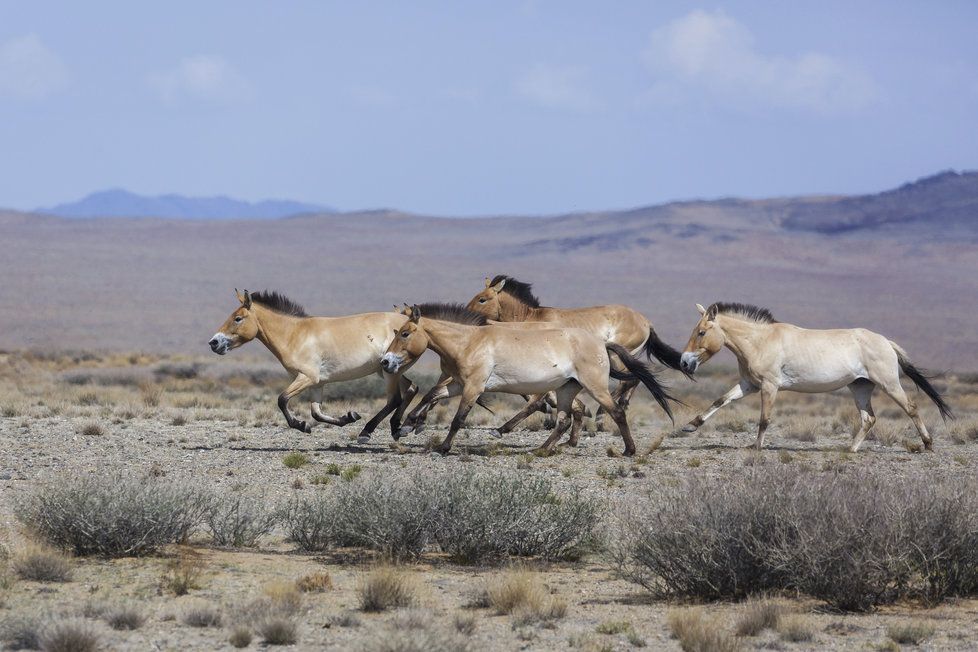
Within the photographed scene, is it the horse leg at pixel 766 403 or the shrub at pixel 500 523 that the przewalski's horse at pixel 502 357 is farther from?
the shrub at pixel 500 523

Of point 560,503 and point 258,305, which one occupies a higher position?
point 258,305

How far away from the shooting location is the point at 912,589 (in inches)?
353

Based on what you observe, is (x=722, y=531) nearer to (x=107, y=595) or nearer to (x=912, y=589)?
(x=912, y=589)

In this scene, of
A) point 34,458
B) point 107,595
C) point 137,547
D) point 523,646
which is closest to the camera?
point 523,646

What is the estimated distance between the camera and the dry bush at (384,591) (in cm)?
858

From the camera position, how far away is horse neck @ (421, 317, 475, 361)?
15875 mm

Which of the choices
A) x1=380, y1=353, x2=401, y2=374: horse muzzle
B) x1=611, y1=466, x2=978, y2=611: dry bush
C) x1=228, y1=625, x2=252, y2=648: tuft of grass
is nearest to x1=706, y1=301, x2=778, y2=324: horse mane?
x1=380, y1=353, x2=401, y2=374: horse muzzle

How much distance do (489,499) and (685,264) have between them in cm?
9847

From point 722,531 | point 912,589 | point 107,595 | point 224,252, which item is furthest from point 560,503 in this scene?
point 224,252

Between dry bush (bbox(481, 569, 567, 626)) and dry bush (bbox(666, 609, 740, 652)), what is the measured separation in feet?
2.67

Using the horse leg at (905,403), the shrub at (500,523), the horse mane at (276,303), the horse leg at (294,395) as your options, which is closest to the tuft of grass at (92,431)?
the horse mane at (276,303)

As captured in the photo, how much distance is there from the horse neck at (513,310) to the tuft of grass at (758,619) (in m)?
11.2

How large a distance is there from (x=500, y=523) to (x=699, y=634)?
3078mm

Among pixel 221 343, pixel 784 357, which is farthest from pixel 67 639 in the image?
pixel 784 357
